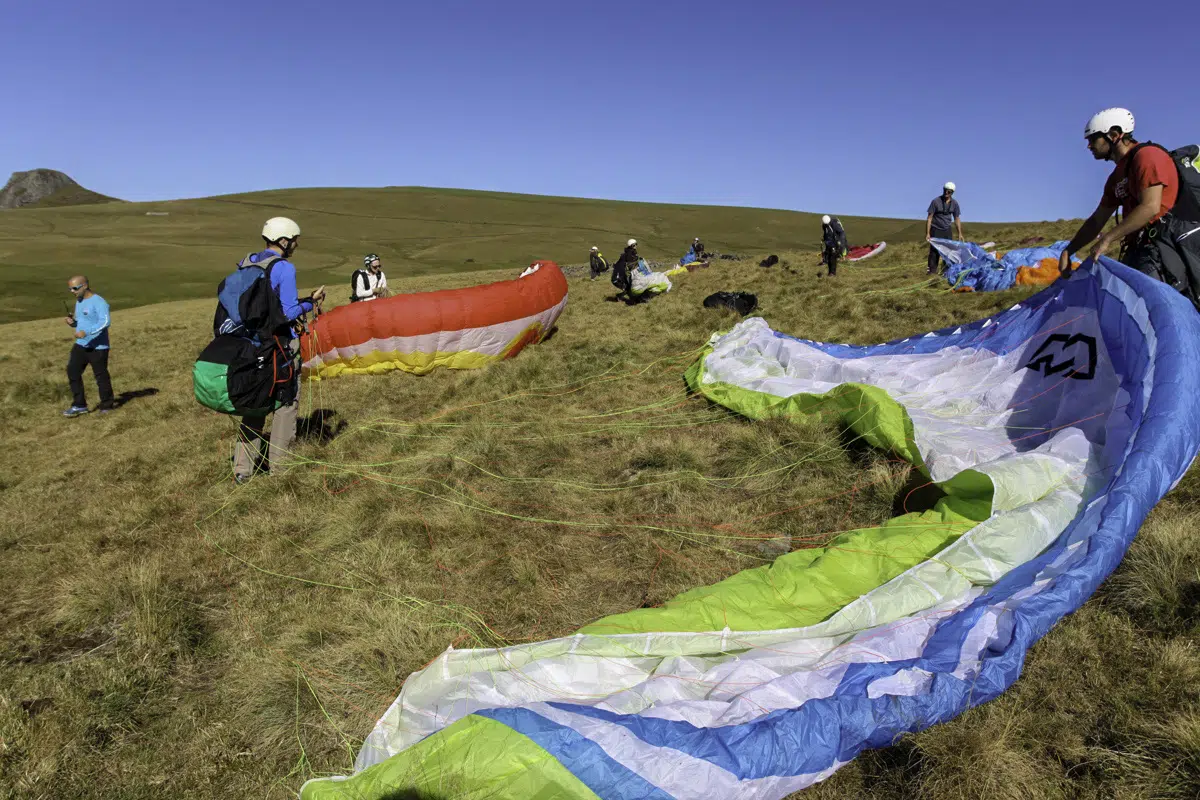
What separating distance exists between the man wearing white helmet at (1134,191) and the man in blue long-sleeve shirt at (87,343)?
34.4 ft

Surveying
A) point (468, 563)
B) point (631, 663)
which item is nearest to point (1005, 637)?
point (631, 663)

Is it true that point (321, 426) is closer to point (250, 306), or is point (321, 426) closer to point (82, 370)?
point (250, 306)

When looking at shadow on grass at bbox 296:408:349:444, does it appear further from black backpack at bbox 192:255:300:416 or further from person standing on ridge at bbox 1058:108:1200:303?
person standing on ridge at bbox 1058:108:1200:303

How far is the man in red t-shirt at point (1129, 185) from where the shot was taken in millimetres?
4270

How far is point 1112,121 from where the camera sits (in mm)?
4500

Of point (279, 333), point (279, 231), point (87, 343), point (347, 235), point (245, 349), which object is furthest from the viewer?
point (347, 235)

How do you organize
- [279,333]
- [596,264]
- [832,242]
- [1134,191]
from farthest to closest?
[596,264]
[832,242]
[279,333]
[1134,191]

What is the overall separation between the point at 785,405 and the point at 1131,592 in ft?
10.5

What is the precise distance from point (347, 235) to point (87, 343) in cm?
7223

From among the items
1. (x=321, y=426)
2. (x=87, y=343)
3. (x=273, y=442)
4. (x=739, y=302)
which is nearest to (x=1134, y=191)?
(x=273, y=442)

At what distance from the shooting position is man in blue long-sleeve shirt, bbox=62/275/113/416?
877cm

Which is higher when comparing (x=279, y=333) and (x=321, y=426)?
(x=279, y=333)

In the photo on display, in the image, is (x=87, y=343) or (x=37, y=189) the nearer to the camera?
(x=87, y=343)

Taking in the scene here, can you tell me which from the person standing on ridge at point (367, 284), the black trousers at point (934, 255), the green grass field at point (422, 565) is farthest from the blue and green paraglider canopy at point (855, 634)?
the person standing on ridge at point (367, 284)
